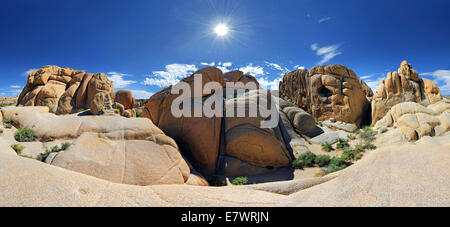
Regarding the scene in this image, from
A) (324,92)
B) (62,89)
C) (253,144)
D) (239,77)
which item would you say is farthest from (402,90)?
(62,89)

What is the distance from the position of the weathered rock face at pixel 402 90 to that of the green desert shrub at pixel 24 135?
26005 mm

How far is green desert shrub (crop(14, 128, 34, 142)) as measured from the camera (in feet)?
22.2

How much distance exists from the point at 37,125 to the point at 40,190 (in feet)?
23.5

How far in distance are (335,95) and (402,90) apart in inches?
254

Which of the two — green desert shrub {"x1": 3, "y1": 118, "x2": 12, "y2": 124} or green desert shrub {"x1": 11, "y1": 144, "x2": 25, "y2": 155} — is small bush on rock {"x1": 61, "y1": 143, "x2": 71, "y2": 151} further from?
green desert shrub {"x1": 3, "y1": 118, "x2": 12, "y2": 124}

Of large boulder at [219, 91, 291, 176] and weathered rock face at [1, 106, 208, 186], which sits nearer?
weathered rock face at [1, 106, 208, 186]

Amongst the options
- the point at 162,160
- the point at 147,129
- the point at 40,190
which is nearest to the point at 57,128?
the point at 147,129

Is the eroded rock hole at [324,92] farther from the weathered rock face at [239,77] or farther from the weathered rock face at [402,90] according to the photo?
the weathered rock face at [239,77]

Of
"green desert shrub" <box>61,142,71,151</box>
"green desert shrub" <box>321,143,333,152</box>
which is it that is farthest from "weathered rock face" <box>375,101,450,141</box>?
"green desert shrub" <box>61,142,71,151</box>

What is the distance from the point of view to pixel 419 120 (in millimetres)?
12672

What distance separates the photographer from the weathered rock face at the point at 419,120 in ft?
38.6

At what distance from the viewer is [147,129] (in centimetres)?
862

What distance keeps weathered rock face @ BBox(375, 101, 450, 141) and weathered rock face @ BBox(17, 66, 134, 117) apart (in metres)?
23.0
